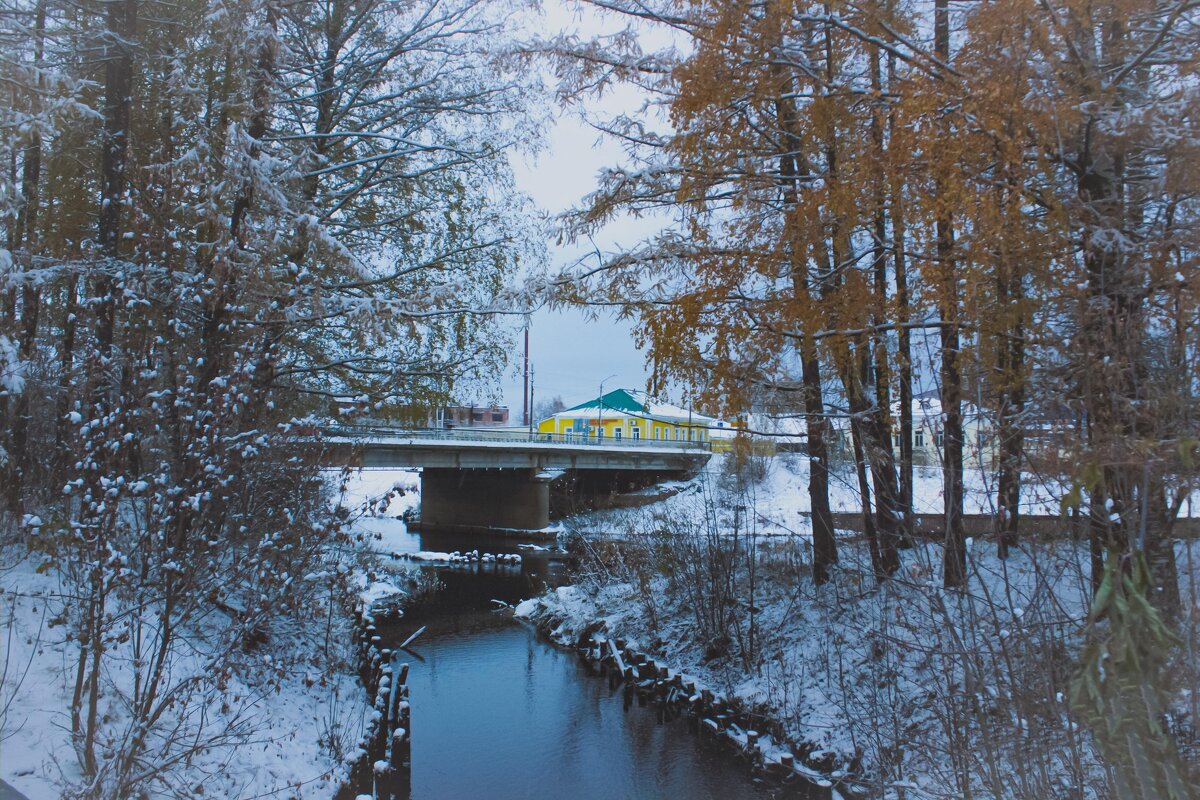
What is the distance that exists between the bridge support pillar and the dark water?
18784 millimetres

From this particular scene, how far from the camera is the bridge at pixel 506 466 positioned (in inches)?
1137

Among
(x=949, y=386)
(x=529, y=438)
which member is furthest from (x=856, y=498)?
(x=529, y=438)

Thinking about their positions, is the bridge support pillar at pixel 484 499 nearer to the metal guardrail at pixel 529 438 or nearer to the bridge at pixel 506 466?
the bridge at pixel 506 466

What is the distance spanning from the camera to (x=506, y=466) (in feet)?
107

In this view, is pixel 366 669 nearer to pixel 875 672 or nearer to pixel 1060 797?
pixel 875 672

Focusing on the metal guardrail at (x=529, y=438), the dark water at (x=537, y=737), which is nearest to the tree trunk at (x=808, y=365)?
the dark water at (x=537, y=737)

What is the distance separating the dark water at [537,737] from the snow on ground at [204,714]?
0.82 m

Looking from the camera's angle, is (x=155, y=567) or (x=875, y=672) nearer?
(x=155, y=567)

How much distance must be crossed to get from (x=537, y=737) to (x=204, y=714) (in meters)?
4.49

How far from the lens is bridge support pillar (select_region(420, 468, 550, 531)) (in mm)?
34250

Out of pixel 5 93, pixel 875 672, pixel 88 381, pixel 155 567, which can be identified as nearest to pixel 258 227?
pixel 5 93

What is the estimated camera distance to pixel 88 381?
581 cm

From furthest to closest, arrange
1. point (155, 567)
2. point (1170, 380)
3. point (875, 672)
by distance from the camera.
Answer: point (875, 672), point (155, 567), point (1170, 380)

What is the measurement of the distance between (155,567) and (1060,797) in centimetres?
620
